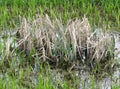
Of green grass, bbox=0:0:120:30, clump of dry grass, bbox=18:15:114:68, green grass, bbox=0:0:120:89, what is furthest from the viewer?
green grass, bbox=0:0:120:30

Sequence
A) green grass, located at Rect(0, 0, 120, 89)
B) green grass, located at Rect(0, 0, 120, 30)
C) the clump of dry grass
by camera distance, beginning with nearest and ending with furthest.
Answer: green grass, located at Rect(0, 0, 120, 89) → the clump of dry grass → green grass, located at Rect(0, 0, 120, 30)

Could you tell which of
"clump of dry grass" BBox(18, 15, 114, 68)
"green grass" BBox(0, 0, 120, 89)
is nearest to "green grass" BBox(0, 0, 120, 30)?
"green grass" BBox(0, 0, 120, 89)

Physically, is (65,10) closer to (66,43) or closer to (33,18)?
(33,18)

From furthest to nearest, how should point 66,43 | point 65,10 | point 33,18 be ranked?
point 65,10 → point 33,18 → point 66,43

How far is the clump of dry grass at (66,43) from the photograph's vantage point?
2996mm

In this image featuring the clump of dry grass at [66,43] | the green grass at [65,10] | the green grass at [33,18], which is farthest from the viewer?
the green grass at [65,10]

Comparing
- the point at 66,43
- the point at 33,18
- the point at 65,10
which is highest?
the point at 65,10

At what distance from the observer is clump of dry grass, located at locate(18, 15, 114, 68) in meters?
3.00

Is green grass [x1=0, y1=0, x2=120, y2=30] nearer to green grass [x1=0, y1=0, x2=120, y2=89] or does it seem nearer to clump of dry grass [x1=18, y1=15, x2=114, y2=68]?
green grass [x1=0, y1=0, x2=120, y2=89]

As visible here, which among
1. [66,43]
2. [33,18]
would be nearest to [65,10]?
[33,18]

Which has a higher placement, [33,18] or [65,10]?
[65,10]

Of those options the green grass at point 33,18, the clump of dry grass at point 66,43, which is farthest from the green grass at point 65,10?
the clump of dry grass at point 66,43

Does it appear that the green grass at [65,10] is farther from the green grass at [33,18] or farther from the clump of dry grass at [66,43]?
the clump of dry grass at [66,43]

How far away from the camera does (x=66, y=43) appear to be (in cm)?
301
